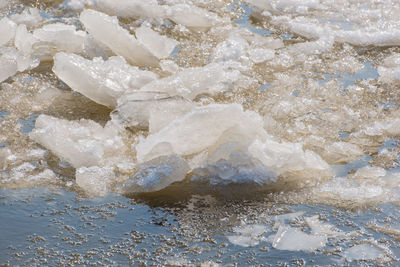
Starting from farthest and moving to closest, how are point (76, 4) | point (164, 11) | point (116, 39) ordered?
point (76, 4), point (164, 11), point (116, 39)

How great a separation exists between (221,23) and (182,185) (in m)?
1.87

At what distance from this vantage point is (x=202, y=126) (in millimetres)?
2344

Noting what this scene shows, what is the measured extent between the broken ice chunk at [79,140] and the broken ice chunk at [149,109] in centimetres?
9

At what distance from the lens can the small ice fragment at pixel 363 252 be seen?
192cm

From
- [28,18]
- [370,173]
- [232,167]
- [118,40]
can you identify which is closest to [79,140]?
[232,167]

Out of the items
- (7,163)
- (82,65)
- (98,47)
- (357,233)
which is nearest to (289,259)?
(357,233)

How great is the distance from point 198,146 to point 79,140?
520 millimetres

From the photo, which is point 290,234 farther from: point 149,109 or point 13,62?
point 13,62

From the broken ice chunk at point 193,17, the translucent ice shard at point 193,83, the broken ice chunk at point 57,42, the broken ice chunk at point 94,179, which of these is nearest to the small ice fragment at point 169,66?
the translucent ice shard at point 193,83

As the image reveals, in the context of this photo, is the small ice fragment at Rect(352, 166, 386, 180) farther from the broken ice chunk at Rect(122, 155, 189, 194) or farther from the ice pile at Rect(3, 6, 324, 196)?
the broken ice chunk at Rect(122, 155, 189, 194)

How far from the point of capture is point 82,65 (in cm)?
289

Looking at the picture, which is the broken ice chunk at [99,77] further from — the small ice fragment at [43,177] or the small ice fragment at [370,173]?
the small ice fragment at [370,173]

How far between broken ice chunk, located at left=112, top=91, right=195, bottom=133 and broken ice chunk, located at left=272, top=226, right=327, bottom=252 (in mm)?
751

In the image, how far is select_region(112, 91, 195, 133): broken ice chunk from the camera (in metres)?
2.50
